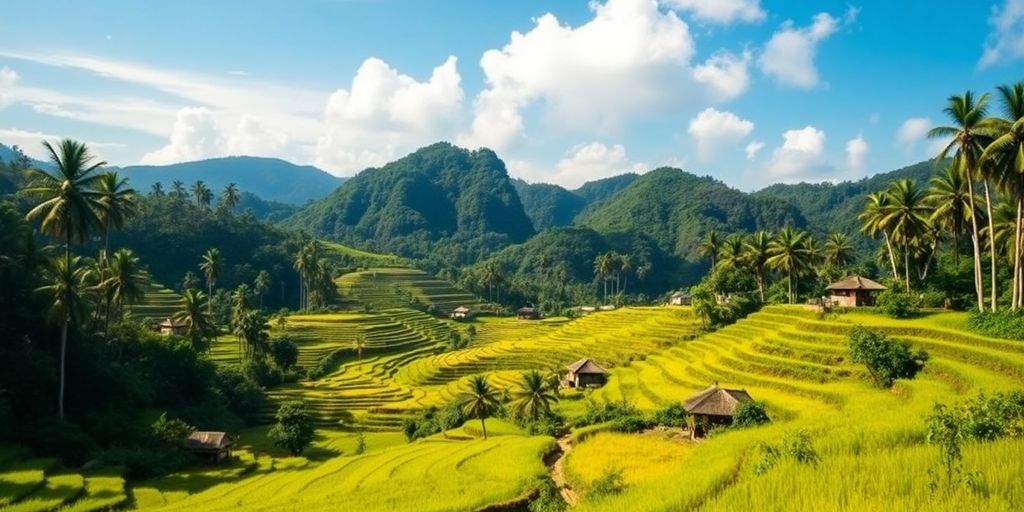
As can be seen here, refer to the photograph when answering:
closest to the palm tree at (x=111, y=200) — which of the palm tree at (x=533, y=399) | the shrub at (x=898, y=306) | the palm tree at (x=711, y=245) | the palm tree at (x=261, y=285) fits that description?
the palm tree at (x=533, y=399)

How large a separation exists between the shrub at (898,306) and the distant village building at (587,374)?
23.4 m

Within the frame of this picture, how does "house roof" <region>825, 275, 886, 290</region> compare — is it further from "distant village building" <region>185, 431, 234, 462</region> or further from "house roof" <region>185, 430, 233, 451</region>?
"distant village building" <region>185, 431, 234, 462</region>

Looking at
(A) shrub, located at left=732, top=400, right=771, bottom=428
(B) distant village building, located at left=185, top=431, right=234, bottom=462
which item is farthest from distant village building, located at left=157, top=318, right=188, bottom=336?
(A) shrub, located at left=732, top=400, right=771, bottom=428

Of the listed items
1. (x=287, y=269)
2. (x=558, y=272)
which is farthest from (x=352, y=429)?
(x=558, y=272)

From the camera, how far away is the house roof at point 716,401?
31719mm

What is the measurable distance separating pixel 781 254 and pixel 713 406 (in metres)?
31.7

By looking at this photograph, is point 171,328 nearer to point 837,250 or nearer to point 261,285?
point 261,285

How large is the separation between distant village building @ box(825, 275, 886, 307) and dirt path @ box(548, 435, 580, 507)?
26201 mm

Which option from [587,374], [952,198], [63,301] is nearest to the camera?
[63,301]

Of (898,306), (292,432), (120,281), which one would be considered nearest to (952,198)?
(898,306)

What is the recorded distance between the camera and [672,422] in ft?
116

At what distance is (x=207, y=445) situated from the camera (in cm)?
3838

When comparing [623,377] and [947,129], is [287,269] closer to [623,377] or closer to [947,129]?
[623,377]

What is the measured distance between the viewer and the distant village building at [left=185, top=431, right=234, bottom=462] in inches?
1507
